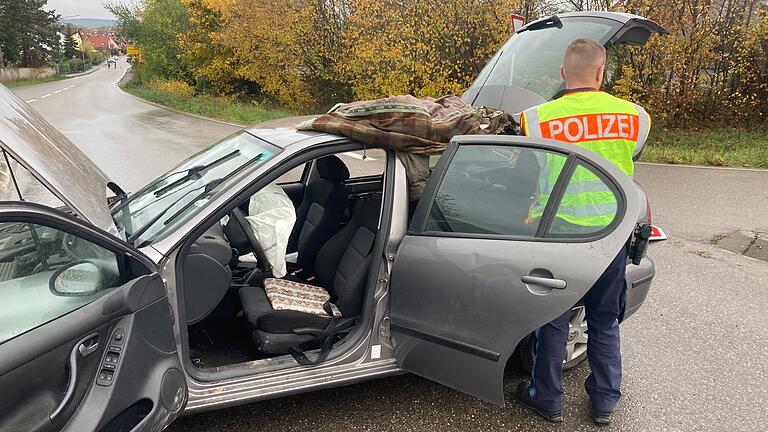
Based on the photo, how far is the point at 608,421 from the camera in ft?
8.23

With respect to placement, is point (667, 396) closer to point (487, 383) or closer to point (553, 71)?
point (487, 383)

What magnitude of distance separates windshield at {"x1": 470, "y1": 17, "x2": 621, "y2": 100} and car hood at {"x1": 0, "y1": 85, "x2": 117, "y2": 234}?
11.0 feet

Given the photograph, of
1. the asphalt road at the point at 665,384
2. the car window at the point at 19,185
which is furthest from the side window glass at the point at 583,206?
the car window at the point at 19,185

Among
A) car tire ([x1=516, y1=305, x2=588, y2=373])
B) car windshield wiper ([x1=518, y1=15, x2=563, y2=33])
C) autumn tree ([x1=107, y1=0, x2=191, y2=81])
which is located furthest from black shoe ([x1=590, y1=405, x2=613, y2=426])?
autumn tree ([x1=107, y1=0, x2=191, y2=81])

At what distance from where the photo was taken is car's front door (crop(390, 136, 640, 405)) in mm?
2168

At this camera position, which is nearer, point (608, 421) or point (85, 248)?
point (85, 248)

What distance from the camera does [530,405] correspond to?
102 inches

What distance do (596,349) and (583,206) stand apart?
802 millimetres

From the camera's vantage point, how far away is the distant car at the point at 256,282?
156 cm

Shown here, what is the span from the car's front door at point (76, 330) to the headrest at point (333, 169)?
5.05 feet

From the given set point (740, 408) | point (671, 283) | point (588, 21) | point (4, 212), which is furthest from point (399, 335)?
point (588, 21)

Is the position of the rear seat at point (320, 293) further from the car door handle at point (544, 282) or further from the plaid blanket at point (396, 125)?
the car door handle at point (544, 282)

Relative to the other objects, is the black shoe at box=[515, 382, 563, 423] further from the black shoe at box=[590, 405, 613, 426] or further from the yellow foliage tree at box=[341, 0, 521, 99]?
the yellow foliage tree at box=[341, 0, 521, 99]

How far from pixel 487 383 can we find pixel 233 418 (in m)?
1.27
